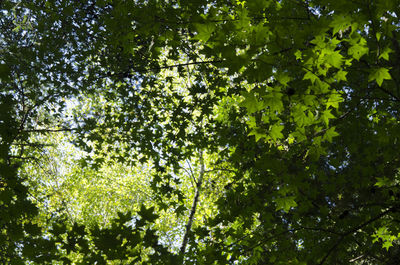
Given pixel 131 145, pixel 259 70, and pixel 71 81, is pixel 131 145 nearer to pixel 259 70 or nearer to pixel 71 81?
pixel 71 81

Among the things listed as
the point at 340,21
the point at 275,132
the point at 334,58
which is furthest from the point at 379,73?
the point at 275,132

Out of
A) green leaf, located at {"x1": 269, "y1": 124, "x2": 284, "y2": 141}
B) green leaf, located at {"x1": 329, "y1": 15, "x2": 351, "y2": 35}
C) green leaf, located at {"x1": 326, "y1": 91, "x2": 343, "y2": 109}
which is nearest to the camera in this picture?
green leaf, located at {"x1": 329, "y1": 15, "x2": 351, "y2": 35}

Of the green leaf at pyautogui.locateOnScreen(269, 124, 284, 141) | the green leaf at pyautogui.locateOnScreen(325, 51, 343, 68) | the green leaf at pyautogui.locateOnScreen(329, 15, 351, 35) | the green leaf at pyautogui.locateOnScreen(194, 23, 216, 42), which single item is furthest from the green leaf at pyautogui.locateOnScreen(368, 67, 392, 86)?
the green leaf at pyautogui.locateOnScreen(194, 23, 216, 42)

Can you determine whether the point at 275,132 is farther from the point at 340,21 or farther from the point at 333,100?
the point at 340,21

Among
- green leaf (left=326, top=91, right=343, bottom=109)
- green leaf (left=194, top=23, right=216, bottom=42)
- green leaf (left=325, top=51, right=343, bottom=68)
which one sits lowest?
green leaf (left=326, top=91, right=343, bottom=109)

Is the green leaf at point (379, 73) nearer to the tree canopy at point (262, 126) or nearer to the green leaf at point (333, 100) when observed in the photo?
the tree canopy at point (262, 126)

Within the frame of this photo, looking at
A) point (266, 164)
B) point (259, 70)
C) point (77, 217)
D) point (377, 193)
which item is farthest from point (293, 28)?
point (77, 217)

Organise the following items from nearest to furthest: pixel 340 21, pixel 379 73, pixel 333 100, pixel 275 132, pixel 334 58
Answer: pixel 340 21 → pixel 379 73 → pixel 334 58 → pixel 333 100 → pixel 275 132

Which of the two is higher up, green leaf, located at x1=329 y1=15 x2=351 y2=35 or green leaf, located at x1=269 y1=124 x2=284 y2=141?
green leaf, located at x1=329 y1=15 x2=351 y2=35

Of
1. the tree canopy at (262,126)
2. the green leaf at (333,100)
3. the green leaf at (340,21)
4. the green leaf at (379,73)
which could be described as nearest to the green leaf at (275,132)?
the tree canopy at (262,126)

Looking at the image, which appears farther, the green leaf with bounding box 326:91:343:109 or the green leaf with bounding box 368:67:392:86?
the green leaf with bounding box 326:91:343:109

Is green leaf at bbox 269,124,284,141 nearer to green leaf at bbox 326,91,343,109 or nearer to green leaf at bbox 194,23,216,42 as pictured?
green leaf at bbox 326,91,343,109

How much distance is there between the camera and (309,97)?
2.53 m

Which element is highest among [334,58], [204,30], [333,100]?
[204,30]
